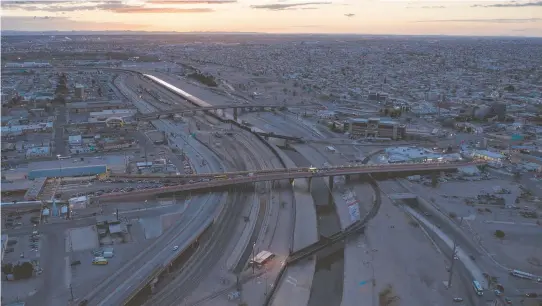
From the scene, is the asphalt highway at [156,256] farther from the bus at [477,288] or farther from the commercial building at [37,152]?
the commercial building at [37,152]

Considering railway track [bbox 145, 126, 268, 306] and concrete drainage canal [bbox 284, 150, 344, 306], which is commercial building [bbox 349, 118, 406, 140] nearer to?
concrete drainage canal [bbox 284, 150, 344, 306]

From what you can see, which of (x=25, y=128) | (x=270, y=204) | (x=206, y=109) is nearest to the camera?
(x=270, y=204)

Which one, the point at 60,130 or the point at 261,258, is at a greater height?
the point at 60,130

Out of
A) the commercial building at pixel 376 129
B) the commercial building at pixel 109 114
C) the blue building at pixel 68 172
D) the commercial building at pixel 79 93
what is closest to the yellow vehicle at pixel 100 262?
the blue building at pixel 68 172

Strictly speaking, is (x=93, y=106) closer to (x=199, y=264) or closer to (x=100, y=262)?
(x=100, y=262)

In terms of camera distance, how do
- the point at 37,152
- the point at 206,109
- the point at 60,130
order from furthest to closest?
1. the point at 206,109
2. the point at 60,130
3. the point at 37,152

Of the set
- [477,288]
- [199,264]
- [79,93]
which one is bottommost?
[199,264]

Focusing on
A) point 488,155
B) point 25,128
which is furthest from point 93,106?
point 488,155
